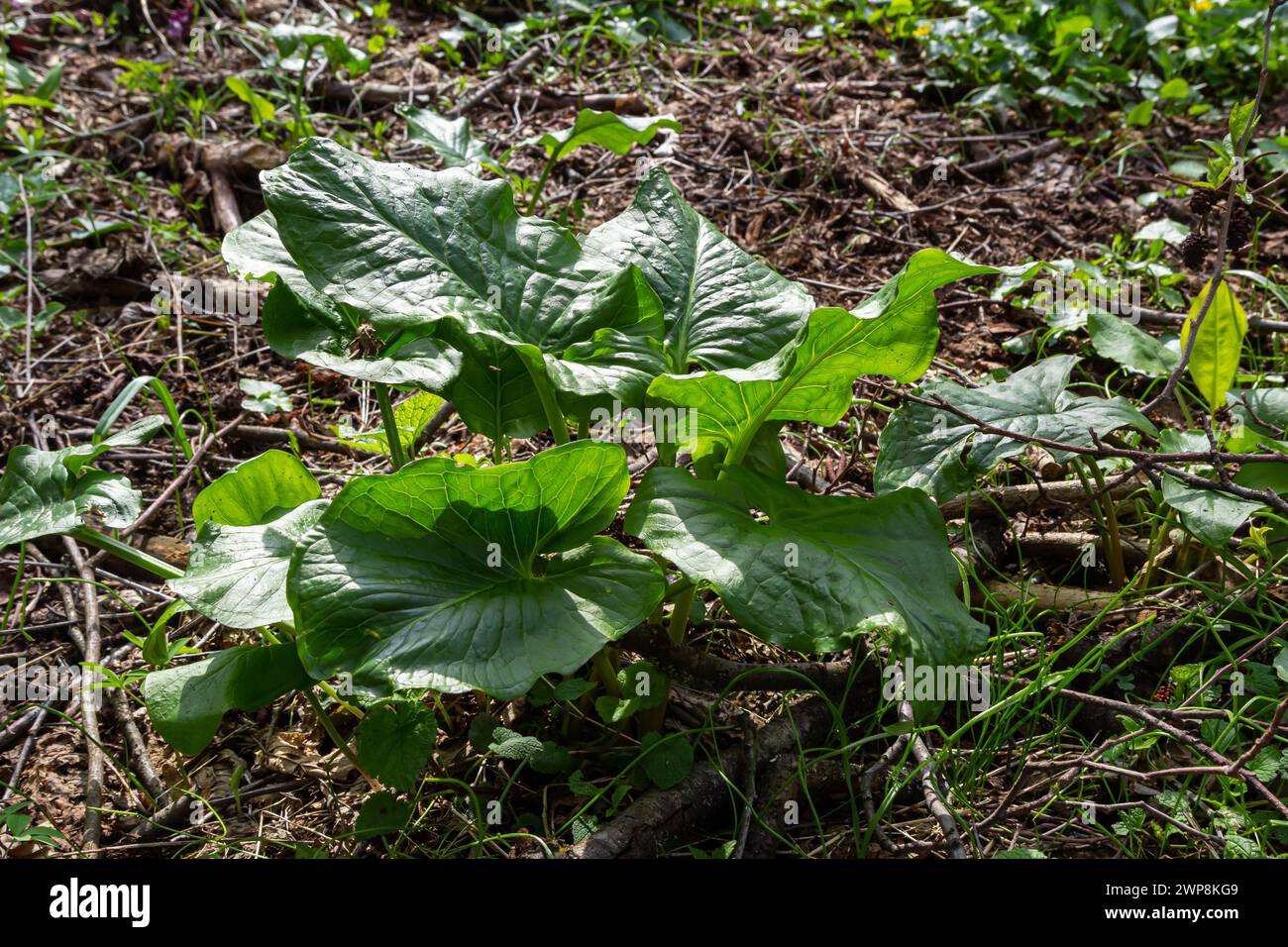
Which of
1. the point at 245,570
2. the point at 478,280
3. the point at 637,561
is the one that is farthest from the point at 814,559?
the point at 245,570

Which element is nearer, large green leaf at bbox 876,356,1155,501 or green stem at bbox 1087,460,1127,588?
large green leaf at bbox 876,356,1155,501

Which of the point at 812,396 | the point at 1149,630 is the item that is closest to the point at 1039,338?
the point at 1149,630

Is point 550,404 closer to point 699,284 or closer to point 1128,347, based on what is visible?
point 699,284

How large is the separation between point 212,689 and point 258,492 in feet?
1.28

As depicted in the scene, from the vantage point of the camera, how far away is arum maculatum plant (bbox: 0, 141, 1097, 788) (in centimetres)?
155

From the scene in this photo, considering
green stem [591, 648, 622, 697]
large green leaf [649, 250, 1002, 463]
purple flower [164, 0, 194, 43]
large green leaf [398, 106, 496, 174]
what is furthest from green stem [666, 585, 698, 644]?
purple flower [164, 0, 194, 43]

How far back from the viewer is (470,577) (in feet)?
5.48

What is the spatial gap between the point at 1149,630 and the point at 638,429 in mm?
1236

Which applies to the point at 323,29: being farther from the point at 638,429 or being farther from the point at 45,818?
the point at 45,818

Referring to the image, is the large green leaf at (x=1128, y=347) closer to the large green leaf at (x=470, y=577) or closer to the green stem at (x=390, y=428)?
the large green leaf at (x=470, y=577)

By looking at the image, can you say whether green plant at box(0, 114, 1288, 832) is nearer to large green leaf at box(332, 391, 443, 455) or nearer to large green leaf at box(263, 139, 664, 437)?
large green leaf at box(263, 139, 664, 437)

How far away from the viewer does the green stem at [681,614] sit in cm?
187

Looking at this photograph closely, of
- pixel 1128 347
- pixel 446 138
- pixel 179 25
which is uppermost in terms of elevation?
pixel 179 25

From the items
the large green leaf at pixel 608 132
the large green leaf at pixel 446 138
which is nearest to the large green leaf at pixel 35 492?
the large green leaf at pixel 446 138
